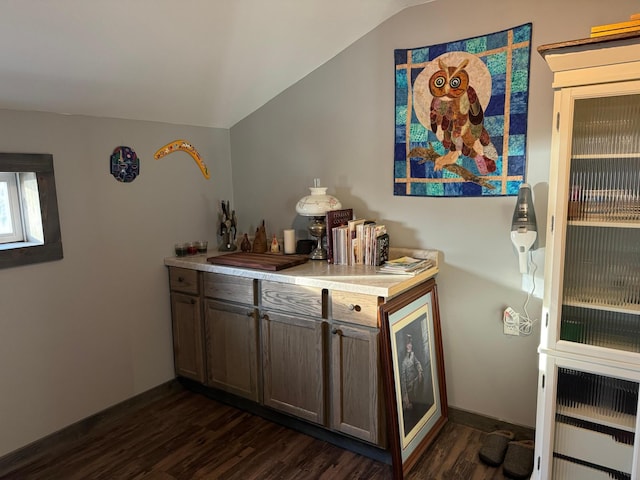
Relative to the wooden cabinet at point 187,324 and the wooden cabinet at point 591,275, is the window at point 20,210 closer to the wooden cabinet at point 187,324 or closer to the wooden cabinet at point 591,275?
the wooden cabinet at point 187,324

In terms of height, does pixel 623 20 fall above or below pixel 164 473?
above

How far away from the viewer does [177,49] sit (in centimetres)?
231

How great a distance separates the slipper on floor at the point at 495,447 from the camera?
2.28 meters

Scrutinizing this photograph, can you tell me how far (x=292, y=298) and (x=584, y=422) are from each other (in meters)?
1.44

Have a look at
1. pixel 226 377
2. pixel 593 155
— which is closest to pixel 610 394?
pixel 593 155

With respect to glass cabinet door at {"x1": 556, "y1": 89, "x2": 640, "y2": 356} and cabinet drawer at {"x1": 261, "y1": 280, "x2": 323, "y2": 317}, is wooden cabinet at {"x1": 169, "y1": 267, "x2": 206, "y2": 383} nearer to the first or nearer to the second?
cabinet drawer at {"x1": 261, "y1": 280, "x2": 323, "y2": 317}

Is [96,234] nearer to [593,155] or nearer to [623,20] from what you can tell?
[593,155]

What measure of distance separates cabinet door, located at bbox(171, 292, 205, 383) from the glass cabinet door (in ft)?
6.77

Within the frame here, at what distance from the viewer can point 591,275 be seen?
1.92 metres

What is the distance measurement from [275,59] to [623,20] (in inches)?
68.4

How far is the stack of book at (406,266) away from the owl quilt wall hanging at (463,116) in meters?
0.38

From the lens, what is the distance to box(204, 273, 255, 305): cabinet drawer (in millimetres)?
2650

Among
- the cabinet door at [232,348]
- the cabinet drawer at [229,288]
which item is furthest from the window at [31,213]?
the cabinet door at [232,348]

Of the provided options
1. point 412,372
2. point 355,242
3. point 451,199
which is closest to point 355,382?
point 412,372
